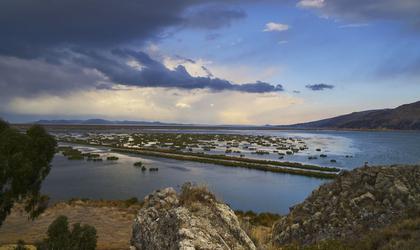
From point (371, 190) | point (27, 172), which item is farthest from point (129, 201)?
point (371, 190)

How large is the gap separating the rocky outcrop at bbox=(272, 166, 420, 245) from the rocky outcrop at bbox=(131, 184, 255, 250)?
10581 millimetres

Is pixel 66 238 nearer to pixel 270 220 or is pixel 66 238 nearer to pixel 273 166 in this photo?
pixel 270 220

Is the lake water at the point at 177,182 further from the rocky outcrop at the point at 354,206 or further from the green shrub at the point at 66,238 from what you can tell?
the green shrub at the point at 66,238

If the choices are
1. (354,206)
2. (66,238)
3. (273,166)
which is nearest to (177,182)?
(273,166)

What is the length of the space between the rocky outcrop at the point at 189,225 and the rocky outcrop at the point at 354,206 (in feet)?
34.7

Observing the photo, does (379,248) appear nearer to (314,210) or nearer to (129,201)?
(314,210)

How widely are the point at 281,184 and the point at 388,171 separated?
27.7 metres

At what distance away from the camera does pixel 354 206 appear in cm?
1956

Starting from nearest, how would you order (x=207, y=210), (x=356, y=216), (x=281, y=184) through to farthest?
1. (x=207, y=210)
2. (x=356, y=216)
3. (x=281, y=184)

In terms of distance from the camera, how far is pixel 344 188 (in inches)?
842

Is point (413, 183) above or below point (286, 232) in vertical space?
above

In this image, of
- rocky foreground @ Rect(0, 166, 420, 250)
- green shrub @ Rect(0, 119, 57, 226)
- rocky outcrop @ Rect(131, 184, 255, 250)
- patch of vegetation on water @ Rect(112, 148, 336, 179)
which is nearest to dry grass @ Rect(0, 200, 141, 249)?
rocky foreground @ Rect(0, 166, 420, 250)

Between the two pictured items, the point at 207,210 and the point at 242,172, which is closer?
the point at 207,210

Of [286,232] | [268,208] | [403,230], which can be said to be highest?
[403,230]
